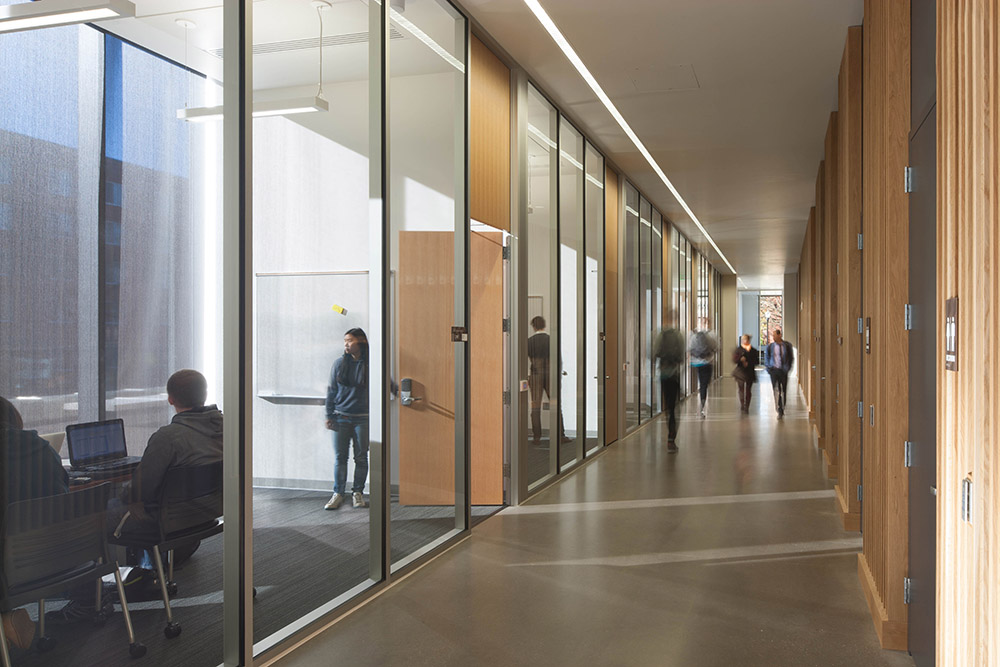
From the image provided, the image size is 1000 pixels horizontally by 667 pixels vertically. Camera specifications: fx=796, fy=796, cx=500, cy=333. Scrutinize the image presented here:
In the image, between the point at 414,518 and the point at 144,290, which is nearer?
the point at 144,290

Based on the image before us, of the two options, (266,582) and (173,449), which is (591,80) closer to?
(266,582)

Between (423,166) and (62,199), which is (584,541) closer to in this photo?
(423,166)

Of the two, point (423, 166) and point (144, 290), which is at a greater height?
point (423, 166)

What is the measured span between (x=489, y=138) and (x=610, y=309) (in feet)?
15.8

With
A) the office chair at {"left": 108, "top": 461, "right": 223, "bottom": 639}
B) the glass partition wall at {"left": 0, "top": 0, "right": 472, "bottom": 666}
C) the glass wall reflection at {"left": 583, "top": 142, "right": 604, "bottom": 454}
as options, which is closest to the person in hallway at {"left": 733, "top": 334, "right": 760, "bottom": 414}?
the glass wall reflection at {"left": 583, "top": 142, "right": 604, "bottom": 454}

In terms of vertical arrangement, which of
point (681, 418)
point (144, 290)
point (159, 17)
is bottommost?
point (681, 418)

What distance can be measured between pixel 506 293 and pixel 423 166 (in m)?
1.67

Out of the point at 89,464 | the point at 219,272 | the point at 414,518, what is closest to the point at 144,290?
the point at 219,272

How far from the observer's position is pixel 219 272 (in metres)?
3.46

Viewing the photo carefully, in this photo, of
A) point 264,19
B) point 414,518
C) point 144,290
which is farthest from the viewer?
point 414,518

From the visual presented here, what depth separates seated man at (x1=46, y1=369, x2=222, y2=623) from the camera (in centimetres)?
293

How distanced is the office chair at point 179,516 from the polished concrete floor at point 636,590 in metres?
0.80

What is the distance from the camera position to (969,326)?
220cm

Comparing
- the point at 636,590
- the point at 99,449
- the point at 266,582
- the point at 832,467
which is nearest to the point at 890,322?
the point at 636,590
